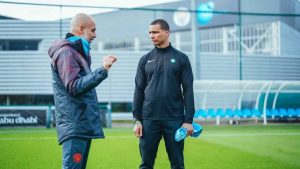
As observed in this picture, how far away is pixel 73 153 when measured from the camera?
347 cm

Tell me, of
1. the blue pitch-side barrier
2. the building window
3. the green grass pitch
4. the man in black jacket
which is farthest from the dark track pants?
the blue pitch-side barrier

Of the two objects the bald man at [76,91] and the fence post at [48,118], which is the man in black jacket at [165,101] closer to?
the bald man at [76,91]

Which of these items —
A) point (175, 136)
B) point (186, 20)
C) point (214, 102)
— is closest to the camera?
point (175, 136)

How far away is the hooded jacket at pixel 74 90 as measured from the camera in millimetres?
3350

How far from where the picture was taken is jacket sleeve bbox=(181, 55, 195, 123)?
181 inches

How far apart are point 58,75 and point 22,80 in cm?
1492

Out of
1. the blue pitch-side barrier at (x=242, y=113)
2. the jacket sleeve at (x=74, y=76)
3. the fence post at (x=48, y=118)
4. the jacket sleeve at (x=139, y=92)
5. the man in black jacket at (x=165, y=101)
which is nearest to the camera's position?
the jacket sleeve at (x=74, y=76)

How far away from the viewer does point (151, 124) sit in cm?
462

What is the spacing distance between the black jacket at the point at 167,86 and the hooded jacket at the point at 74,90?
1119 millimetres

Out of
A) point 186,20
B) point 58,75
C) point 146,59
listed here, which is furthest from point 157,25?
point 186,20

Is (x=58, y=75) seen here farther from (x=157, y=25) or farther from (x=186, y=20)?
(x=186, y=20)

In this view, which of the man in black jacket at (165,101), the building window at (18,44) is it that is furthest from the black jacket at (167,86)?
the building window at (18,44)

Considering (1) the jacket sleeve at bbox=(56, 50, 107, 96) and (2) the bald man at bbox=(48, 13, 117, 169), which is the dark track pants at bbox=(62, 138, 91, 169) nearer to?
(2) the bald man at bbox=(48, 13, 117, 169)

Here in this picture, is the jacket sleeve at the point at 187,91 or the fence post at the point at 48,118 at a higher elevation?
the jacket sleeve at the point at 187,91
